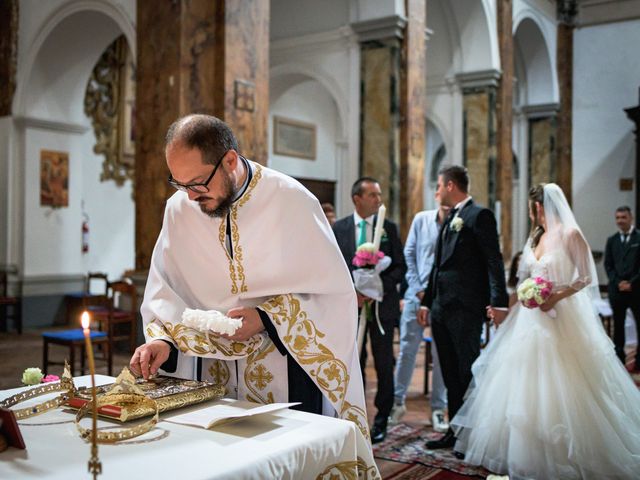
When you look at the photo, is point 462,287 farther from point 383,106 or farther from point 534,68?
point 534,68

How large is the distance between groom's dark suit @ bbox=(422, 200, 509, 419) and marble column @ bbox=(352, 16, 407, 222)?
4.63 m

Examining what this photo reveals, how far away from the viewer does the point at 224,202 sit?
242 cm

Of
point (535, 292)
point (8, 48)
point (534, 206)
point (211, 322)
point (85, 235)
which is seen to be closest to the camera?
point (211, 322)

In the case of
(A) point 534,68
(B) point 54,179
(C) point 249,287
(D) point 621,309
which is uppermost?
(A) point 534,68

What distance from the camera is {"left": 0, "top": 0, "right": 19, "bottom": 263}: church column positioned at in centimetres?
993

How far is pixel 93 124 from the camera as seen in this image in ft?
39.2

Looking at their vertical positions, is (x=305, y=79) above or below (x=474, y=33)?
below

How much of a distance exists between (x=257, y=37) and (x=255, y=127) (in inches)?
33.7

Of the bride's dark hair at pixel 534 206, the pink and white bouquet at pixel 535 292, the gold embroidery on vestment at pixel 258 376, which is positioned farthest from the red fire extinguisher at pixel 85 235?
the gold embroidery on vestment at pixel 258 376

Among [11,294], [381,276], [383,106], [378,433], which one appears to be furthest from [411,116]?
[11,294]

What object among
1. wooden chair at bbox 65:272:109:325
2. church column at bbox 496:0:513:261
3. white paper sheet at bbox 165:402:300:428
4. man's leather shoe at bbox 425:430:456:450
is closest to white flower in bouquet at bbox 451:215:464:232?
man's leather shoe at bbox 425:430:456:450

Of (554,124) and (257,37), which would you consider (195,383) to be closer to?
(257,37)

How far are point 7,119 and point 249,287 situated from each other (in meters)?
9.02

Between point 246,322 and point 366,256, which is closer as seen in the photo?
point 246,322
